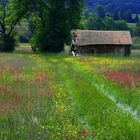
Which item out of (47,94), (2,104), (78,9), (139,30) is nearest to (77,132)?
(2,104)

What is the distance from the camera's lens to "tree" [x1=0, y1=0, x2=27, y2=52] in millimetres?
83938

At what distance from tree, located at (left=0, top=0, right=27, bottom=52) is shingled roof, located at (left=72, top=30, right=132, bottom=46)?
12.0 m

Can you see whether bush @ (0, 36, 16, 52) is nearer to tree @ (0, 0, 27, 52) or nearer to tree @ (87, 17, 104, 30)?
tree @ (0, 0, 27, 52)

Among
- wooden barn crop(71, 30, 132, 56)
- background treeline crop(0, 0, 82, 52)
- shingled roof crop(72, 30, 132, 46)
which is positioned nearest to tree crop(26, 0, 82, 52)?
background treeline crop(0, 0, 82, 52)

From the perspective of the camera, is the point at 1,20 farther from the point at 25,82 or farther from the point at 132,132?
the point at 132,132

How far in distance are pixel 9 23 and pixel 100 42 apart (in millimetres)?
18519

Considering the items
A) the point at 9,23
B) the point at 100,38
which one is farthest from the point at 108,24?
the point at 100,38

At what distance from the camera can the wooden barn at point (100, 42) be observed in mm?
76375

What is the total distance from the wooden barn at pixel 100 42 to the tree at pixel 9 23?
11.7 metres

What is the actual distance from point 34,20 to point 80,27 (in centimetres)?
834

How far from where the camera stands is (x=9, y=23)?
281 feet

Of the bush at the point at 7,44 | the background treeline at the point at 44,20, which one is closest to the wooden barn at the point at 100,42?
the background treeline at the point at 44,20

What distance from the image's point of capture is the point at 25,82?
25188 millimetres

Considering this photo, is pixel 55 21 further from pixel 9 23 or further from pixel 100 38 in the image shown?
pixel 9 23
